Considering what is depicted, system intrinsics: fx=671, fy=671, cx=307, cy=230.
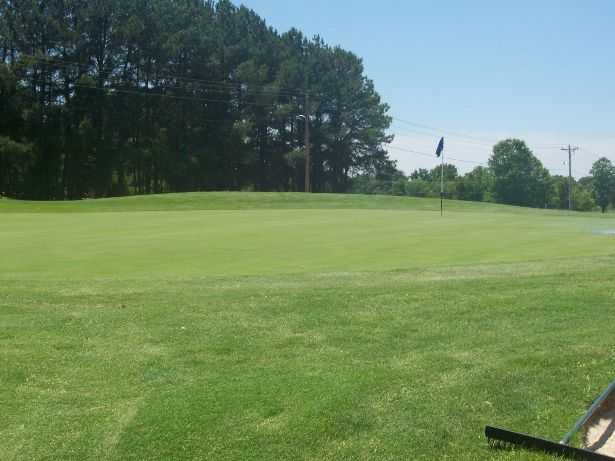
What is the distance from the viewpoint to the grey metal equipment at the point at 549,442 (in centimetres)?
346

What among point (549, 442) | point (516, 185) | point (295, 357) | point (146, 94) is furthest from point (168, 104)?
point (516, 185)

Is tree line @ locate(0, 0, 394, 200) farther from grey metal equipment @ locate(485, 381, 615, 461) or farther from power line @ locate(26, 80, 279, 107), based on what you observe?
grey metal equipment @ locate(485, 381, 615, 461)

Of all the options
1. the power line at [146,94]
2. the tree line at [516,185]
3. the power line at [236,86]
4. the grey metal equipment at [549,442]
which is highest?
the power line at [236,86]

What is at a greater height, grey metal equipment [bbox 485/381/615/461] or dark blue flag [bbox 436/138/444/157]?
dark blue flag [bbox 436/138/444/157]

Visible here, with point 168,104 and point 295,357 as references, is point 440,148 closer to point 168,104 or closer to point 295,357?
point 295,357

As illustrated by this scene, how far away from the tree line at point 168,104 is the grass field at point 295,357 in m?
51.1

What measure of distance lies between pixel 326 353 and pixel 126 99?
198 feet

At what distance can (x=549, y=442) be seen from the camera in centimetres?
356

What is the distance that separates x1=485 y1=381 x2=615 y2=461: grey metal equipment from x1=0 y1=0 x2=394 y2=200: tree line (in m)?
55.7

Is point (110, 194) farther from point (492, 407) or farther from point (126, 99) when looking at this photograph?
point (492, 407)

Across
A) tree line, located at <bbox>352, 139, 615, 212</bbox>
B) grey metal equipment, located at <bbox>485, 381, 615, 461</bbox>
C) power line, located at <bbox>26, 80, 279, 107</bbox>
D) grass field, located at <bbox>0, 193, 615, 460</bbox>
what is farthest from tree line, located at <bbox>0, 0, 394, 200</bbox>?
grey metal equipment, located at <bbox>485, 381, 615, 461</bbox>

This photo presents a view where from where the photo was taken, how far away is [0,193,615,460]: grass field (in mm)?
3736

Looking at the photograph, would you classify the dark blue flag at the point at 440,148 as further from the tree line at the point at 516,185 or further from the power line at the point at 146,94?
the tree line at the point at 516,185

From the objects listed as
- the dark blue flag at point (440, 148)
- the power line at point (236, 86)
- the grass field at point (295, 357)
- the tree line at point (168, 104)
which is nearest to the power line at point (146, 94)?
the tree line at point (168, 104)
